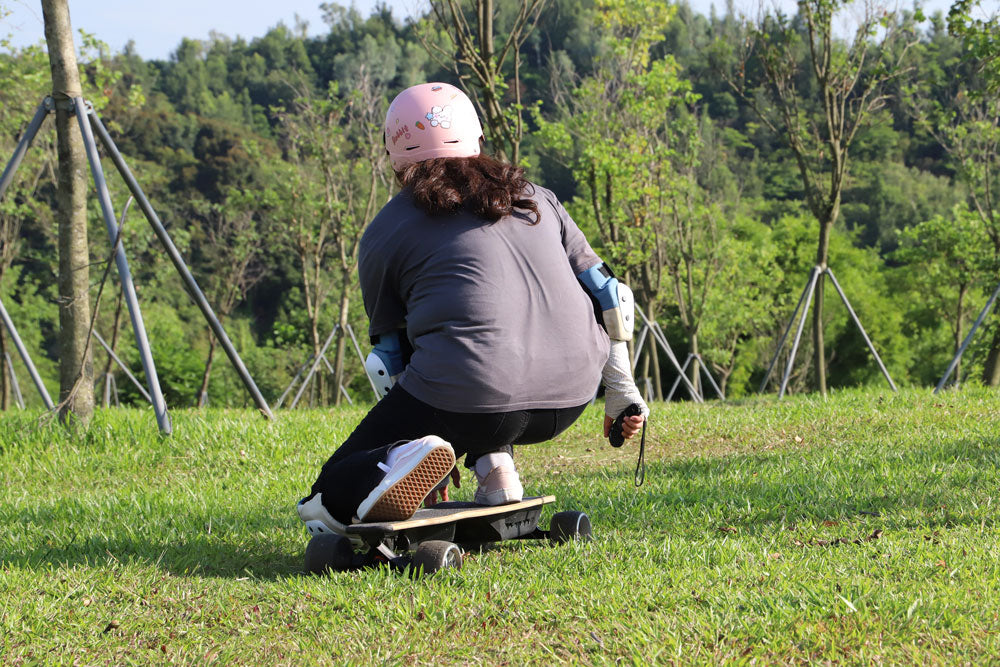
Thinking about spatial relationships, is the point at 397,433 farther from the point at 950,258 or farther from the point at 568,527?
the point at 950,258

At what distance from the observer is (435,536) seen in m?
3.57

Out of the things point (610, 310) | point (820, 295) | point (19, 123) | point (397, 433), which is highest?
point (19, 123)

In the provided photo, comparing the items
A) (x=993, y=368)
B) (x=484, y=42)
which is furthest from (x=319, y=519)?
(x=993, y=368)

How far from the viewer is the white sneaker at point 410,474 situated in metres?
3.16

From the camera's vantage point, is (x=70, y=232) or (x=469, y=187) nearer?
(x=469, y=187)

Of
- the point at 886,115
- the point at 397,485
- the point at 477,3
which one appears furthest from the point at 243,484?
→ the point at 886,115

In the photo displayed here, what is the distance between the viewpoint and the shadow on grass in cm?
426

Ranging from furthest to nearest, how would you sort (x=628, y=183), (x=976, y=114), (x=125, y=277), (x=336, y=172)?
(x=976, y=114) → (x=336, y=172) → (x=628, y=183) → (x=125, y=277)

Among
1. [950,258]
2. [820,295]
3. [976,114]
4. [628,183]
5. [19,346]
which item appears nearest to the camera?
[19,346]

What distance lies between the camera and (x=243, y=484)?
5852 mm

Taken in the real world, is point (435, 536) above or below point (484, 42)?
below

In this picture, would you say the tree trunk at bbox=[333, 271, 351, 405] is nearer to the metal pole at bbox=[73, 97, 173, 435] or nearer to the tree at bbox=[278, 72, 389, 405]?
the tree at bbox=[278, 72, 389, 405]

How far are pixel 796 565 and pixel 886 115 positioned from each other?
16.8m

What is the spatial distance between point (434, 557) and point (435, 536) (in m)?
0.23
